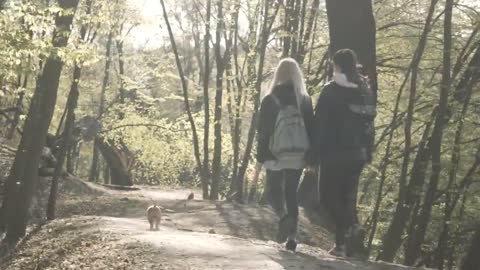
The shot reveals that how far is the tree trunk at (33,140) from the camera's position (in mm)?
9250

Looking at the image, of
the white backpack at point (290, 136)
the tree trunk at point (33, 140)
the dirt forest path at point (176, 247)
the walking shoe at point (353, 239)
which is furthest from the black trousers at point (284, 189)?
the tree trunk at point (33, 140)

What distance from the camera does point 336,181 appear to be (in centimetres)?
580

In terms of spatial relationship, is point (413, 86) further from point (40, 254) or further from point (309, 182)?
point (40, 254)

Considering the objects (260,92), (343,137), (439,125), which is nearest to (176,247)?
(343,137)

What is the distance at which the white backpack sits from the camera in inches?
236

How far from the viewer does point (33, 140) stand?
371 inches

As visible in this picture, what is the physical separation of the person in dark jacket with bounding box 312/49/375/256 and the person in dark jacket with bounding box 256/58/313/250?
252 mm

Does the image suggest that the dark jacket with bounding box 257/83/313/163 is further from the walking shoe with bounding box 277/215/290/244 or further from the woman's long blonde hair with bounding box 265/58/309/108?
the walking shoe with bounding box 277/215/290/244

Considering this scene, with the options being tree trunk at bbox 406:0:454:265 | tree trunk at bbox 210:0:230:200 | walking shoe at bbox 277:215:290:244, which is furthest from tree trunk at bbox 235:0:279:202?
walking shoe at bbox 277:215:290:244

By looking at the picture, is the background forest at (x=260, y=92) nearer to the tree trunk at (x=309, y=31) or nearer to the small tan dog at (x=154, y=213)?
the tree trunk at (x=309, y=31)

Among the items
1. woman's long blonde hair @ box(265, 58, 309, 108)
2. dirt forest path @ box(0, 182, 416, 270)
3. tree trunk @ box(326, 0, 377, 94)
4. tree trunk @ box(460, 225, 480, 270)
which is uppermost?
tree trunk @ box(326, 0, 377, 94)

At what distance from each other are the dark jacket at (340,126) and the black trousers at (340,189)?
99 mm

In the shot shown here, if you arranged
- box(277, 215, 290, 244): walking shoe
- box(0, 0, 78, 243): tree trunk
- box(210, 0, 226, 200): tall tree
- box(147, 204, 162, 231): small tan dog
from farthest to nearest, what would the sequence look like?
box(210, 0, 226, 200): tall tree, box(0, 0, 78, 243): tree trunk, box(147, 204, 162, 231): small tan dog, box(277, 215, 290, 244): walking shoe

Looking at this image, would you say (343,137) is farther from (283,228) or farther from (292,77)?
(283,228)
